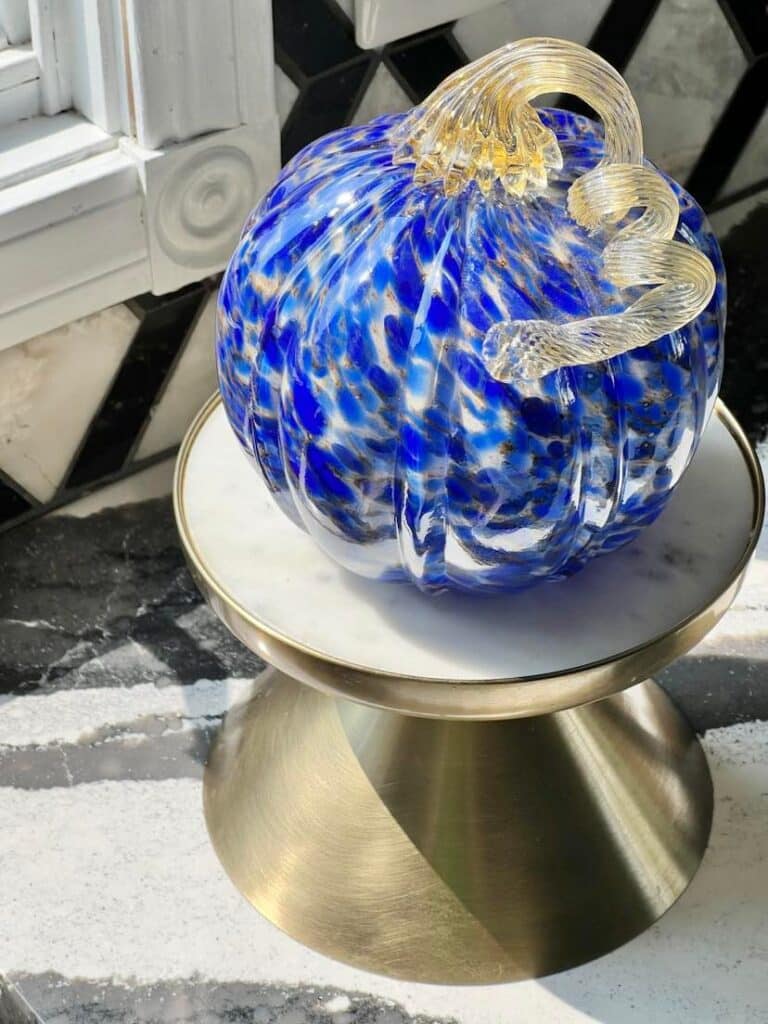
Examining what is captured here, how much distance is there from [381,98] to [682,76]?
10.5 inches

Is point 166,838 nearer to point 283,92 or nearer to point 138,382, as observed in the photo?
point 138,382

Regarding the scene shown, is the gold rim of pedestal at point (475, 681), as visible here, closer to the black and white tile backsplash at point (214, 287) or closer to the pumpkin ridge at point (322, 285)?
the pumpkin ridge at point (322, 285)

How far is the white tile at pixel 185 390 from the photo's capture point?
2.86ft

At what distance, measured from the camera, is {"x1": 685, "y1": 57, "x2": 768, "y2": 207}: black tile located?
3.54 feet

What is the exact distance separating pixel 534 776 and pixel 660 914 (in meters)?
0.09

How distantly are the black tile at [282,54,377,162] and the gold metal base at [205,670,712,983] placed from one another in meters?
0.33

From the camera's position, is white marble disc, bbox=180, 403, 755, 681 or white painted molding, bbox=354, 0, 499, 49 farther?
white painted molding, bbox=354, 0, 499, 49

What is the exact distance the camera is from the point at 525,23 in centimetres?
92

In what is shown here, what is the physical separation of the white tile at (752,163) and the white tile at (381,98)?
0.34 meters

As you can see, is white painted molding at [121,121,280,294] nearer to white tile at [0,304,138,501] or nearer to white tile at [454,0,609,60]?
white tile at [0,304,138,501]

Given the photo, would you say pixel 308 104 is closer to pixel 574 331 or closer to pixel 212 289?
pixel 212 289

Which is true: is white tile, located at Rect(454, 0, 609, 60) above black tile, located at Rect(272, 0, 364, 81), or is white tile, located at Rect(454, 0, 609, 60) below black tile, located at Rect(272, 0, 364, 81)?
below

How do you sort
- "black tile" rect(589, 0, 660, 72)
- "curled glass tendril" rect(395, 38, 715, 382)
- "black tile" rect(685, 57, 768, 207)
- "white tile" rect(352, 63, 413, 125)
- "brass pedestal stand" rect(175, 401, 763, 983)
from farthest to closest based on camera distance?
"black tile" rect(685, 57, 768, 207) < "black tile" rect(589, 0, 660, 72) < "white tile" rect(352, 63, 413, 125) < "brass pedestal stand" rect(175, 401, 763, 983) < "curled glass tendril" rect(395, 38, 715, 382)

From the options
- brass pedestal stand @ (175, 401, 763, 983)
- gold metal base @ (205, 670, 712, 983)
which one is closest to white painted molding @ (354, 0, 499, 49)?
brass pedestal stand @ (175, 401, 763, 983)
